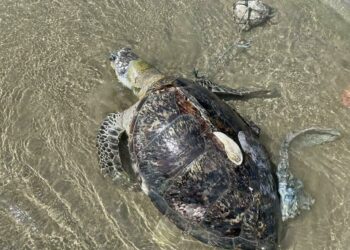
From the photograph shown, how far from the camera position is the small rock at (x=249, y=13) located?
6.81 meters

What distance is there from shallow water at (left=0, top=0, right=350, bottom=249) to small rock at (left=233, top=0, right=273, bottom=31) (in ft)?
0.41

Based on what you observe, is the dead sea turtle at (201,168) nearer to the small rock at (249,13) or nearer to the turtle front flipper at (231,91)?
the turtle front flipper at (231,91)

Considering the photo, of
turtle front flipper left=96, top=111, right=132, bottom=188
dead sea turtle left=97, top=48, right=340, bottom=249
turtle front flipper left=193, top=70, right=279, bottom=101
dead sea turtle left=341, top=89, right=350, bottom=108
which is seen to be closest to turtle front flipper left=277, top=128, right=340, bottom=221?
dead sea turtle left=97, top=48, right=340, bottom=249

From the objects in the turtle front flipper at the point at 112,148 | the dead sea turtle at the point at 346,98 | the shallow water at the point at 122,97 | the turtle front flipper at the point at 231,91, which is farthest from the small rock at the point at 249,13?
the turtle front flipper at the point at 112,148

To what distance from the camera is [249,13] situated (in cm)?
681

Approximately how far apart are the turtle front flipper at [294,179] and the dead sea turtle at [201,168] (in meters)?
0.02

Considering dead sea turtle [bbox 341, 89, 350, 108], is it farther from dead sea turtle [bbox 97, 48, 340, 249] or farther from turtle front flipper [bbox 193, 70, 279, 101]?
dead sea turtle [bbox 97, 48, 340, 249]

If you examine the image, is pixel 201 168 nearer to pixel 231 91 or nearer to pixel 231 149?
pixel 231 149

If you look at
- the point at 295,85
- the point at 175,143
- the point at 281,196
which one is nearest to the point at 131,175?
the point at 175,143

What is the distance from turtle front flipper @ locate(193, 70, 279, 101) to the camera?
5992mm

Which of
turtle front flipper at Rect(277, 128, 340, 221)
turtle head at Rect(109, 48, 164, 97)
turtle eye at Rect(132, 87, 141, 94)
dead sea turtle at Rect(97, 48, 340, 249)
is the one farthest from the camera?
turtle eye at Rect(132, 87, 141, 94)

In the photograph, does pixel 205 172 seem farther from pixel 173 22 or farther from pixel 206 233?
pixel 173 22

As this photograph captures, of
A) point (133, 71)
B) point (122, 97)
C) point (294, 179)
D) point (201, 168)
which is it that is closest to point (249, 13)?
point (133, 71)

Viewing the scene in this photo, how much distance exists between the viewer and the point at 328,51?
22.5 ft
